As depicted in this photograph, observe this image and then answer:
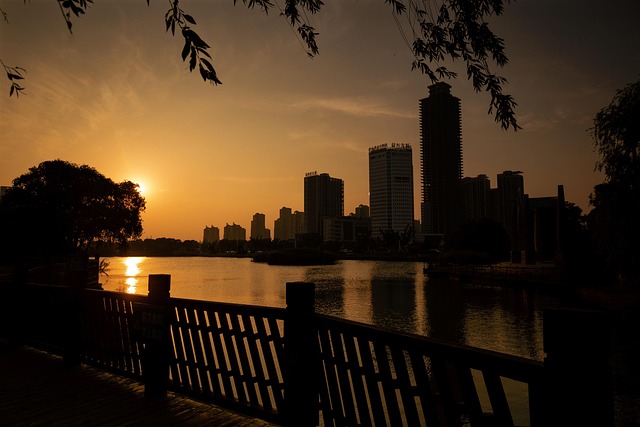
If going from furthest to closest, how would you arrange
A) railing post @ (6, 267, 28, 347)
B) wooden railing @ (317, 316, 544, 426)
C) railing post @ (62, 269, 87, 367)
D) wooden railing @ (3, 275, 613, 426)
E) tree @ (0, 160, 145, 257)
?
tree @ (0, 160, 145, 257) < railing post @ (6, 267, 28, 347) < railing post @ (62, 269, 87, 367) < wooden railing @ (317, 316, 544, 426) < wooden railing @ (3, 275, 613, 426)

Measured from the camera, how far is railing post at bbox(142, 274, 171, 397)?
18.7ft

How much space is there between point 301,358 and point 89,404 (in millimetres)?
3375

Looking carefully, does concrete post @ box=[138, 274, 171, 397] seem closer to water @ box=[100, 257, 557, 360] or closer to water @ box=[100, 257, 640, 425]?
water @ box=[100, 257, 640, 425]

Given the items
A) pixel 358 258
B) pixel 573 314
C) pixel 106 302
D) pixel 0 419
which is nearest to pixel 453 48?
pixel 573 314

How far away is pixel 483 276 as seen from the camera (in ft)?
199

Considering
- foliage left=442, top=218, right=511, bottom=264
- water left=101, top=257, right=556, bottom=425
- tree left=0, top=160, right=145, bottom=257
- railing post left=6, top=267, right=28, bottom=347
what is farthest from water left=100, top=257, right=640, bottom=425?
foliage left=442, top=218, right=511, bottom=264

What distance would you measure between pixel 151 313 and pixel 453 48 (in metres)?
5.30

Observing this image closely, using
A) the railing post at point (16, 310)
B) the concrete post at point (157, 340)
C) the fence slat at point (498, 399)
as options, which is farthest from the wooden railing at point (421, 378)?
the railing post at point (16, 310)

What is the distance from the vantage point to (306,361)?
4.11 m

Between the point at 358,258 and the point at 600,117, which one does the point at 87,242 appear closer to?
the point at 600,117

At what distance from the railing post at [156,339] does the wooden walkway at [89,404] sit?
0.69ft

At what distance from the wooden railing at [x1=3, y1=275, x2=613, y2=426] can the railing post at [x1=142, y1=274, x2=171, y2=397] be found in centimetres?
2

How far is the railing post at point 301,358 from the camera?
13.4 feet

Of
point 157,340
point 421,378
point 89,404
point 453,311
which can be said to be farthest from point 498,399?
point 453,311
